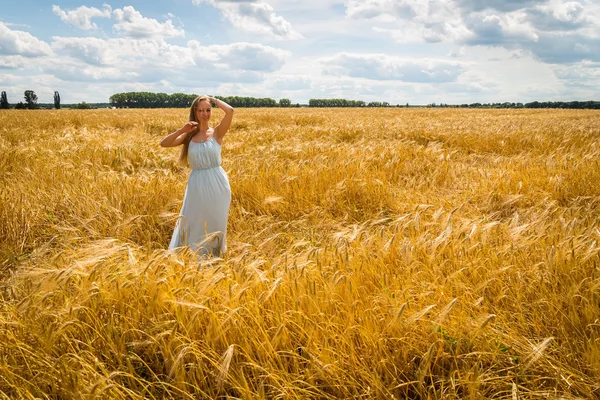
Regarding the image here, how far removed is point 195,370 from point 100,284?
79cm

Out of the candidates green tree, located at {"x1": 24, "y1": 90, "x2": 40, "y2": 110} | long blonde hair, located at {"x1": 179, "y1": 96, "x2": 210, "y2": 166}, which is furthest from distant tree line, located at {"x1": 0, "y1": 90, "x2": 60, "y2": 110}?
long blonde hair, located at {"x1": 179, "y1": 96, "x2": 210, "y2": 166}

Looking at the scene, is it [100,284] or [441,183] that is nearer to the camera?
[100,284]

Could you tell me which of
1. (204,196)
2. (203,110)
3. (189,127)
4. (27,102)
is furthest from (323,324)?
(27,102)

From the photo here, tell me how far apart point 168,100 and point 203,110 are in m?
120

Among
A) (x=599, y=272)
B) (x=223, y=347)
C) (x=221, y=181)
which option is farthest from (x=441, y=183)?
(x=223, y=347)

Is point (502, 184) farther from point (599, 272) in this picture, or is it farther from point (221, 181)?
point (221, 181)

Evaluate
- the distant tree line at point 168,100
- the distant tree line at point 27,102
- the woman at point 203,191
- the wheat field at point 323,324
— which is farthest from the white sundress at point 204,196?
the distant tree line at point 168,100

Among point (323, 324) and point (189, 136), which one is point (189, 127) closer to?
point (189, 136)

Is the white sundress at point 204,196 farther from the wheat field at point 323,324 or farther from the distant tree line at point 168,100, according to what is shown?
the distant tree line at point 168,100

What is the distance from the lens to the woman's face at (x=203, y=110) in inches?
164

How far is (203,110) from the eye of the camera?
13.7 ft

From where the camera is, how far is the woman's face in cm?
417

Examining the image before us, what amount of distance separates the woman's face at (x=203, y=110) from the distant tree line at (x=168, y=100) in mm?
103579

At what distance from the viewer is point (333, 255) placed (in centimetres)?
253
